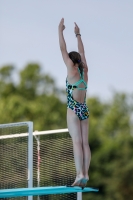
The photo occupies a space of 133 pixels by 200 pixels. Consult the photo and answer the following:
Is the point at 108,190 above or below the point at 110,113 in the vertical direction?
below

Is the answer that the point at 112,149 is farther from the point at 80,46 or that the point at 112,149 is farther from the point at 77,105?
the point at 77,105

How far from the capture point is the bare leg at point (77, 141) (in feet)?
35.7

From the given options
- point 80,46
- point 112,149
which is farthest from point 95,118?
point 80,46

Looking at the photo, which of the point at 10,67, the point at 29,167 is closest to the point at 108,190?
the point at 10,67

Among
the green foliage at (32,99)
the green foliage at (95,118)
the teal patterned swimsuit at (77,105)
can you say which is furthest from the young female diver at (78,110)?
the green foliage at (32,99)

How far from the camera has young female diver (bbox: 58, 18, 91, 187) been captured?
10.9 m

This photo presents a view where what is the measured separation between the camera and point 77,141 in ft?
36.0

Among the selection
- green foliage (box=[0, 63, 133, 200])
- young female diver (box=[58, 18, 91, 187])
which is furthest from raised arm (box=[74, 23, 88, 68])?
green foliage (box=[0, 63, 133, 200])

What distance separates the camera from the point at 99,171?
41375mm

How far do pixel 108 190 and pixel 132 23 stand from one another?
1345cm

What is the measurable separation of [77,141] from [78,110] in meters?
0.49

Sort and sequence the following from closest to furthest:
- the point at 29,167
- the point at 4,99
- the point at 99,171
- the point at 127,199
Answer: the point at 29,167 < the point at 127,199 < the point at 99,171 < the point at 4,99

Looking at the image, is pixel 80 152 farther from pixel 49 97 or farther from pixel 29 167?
pixel 49 97

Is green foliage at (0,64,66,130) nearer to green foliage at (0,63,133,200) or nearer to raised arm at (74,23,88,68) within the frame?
green foliage at (0,63,133,200)
